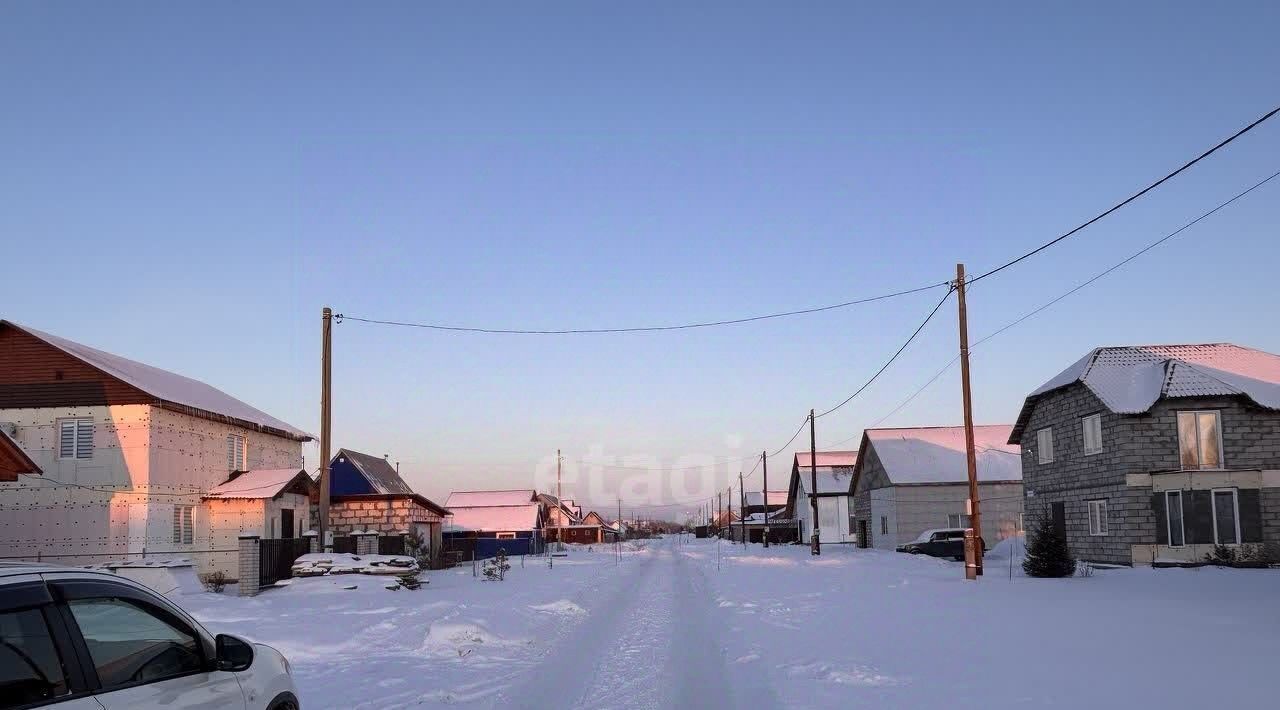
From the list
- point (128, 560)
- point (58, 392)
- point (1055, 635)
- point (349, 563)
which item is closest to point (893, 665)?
point (1055, 635)

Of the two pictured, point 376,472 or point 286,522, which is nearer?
point 286,522

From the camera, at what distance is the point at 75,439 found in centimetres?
3102

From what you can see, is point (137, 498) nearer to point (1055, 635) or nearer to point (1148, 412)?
point (1055, 635)

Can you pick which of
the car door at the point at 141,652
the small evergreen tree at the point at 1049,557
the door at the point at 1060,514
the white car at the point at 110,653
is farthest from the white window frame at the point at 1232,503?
the car door at the point at 141,652

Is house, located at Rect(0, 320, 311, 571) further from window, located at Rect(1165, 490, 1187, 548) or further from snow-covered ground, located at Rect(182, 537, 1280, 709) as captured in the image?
window, located at Rect(1165, 490, 1187, 548)

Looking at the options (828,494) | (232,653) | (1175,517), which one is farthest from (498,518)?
(232,653)

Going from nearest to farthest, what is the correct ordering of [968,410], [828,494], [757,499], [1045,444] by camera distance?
1. [968,410]
2. [1045,444]
3. [828,494]
4. [757,499]

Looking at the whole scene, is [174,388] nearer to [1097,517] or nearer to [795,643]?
[795,643]

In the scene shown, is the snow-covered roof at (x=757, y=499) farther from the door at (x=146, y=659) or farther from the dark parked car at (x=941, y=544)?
the door at (x=146, y=659)

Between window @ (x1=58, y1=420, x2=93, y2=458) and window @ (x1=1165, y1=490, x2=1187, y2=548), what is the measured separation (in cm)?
3375

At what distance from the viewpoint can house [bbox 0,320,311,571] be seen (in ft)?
99.1

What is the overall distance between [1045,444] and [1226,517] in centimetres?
790

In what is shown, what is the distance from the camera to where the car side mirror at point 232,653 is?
5.82 m

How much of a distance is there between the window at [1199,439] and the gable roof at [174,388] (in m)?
32.2
